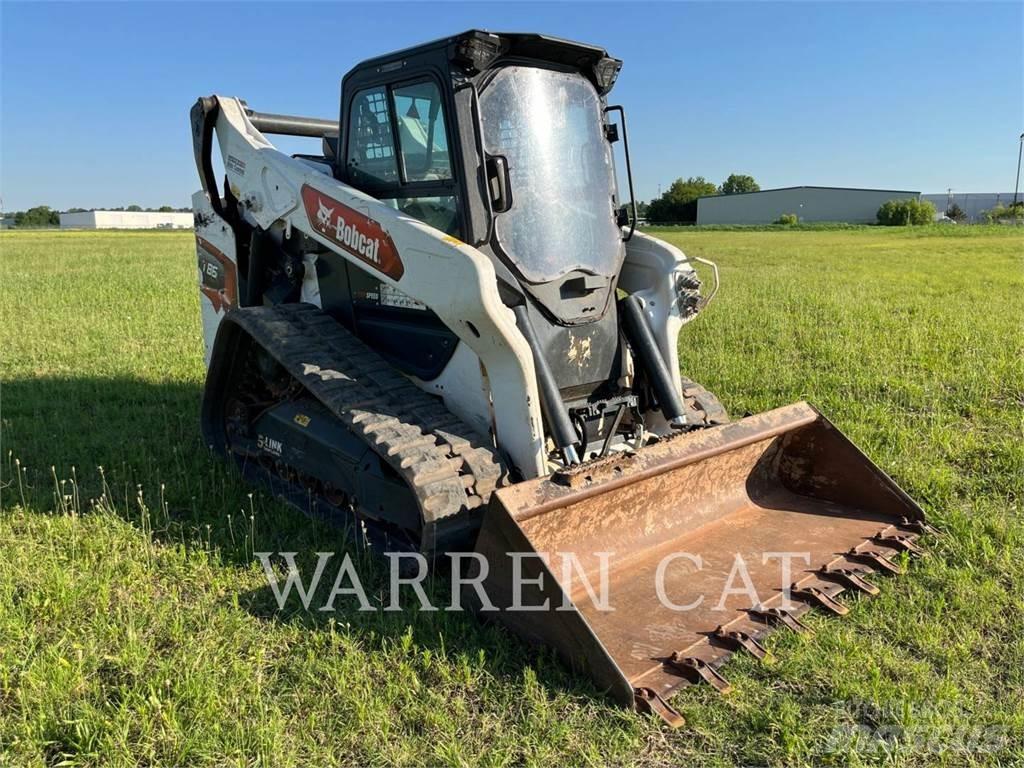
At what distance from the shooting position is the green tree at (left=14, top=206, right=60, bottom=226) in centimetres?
10251

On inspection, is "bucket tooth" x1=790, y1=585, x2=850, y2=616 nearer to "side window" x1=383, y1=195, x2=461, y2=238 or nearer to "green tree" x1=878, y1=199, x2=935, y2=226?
"side window" x1=383, y1=195, x2=461, y2=238

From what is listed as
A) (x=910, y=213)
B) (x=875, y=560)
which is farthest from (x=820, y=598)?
(x=910, y=213)

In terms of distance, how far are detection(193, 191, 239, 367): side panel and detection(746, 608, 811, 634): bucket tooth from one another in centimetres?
409

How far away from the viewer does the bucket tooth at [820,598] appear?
144 inches

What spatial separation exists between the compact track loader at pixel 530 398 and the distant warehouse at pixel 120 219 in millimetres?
103491

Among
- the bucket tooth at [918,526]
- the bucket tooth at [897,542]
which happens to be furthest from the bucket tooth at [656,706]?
the bucket tooth at [918,526]

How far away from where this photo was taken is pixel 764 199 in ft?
312

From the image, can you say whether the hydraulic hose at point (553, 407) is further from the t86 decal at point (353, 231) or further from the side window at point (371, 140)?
the side window at point (371, 140)

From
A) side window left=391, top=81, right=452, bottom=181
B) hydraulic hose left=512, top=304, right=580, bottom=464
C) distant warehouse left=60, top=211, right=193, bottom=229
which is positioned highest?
distant warehouse left=60, top=211, right=193, bottom=229

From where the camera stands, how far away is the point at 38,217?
10519 cm

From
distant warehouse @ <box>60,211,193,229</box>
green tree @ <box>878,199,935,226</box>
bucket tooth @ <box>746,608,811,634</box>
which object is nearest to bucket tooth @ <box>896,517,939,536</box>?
bucket tooth @ <box>746,608,811,634</box>

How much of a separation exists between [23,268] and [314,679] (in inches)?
919

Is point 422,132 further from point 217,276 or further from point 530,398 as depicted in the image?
point 217,276

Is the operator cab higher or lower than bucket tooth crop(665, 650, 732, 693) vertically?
higher
